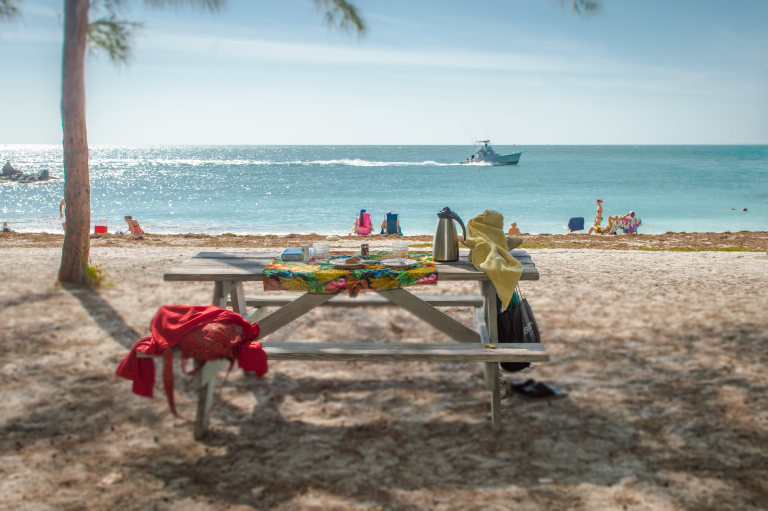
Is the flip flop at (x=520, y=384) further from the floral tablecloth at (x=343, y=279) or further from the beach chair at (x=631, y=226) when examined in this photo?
the beach chair at (x=631, y=226)

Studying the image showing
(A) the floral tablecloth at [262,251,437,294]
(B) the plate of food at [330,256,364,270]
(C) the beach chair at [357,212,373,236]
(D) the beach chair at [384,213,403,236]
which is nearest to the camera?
(A) the floral tablecloth at [262,251,437,294]

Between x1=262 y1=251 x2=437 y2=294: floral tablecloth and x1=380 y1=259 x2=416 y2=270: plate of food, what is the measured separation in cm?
6

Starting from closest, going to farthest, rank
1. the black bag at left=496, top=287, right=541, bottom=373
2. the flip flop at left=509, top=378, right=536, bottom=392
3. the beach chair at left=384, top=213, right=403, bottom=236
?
the black bag at left=496, top=287, right=541, bottom=373 → the flip flop at left=509, top=378, right=536, bottom=392 → the beach chair at left=384, top=213, right=403, bottom=236

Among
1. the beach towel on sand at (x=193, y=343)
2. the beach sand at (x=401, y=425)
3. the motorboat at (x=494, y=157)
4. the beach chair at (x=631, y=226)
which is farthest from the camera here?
the motorboat at (x=494, y=157)

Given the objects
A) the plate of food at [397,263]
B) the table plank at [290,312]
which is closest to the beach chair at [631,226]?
the plate of food at [397,263]

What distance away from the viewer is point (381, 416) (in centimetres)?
320

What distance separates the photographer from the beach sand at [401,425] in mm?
2406

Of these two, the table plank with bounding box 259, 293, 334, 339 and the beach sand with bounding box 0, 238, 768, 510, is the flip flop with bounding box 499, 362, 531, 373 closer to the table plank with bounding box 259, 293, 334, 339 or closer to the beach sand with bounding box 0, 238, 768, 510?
the beach sand with bounding box 0, 238, 768, 510

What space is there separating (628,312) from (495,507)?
11.5 feet

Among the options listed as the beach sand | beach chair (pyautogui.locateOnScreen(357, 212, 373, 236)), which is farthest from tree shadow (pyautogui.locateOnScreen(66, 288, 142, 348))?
beach chair (pyautogui.locateOnScreen(357, 212, 373, 236))

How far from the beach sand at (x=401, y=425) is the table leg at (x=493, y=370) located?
12 centimetres

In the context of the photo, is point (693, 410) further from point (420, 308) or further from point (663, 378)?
point (420, 308)

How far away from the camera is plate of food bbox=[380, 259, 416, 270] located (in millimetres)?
3150

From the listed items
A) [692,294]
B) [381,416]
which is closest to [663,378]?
[381,416]
